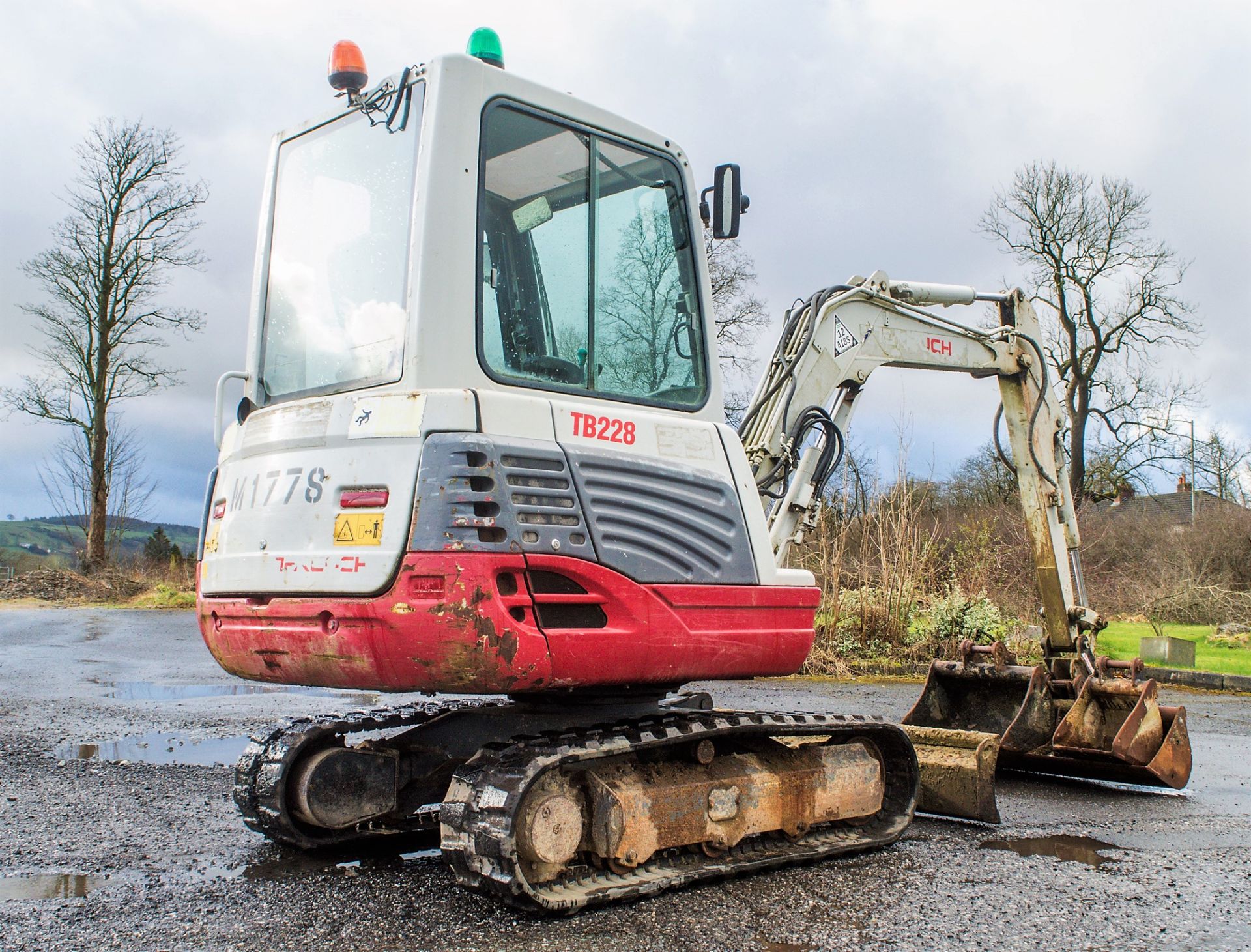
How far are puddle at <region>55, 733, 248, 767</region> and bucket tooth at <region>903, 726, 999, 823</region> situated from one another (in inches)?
164

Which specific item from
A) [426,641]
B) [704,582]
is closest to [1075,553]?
[704,582]

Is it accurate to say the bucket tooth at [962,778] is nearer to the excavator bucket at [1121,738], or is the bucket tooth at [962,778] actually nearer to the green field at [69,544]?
the excavator bucket at [1121,738]

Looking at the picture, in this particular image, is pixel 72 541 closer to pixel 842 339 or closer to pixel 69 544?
pixel 69 544

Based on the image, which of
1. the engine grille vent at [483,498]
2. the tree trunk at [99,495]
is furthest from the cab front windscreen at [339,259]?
the tree trunk at [99,495]

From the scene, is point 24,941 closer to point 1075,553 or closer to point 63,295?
point 1075,553

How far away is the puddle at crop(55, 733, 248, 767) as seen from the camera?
674 centimetres

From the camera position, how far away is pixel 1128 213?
32781 millimetres

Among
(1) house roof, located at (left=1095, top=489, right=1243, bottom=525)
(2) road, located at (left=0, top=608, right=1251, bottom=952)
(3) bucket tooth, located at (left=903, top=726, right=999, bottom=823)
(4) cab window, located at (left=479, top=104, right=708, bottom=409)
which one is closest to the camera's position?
(2) road, located at (left=0, top=608, right=1251, bottom=952)

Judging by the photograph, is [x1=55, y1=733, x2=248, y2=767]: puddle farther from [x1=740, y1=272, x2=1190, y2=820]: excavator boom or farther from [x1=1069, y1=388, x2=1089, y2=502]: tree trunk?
[x1=1069, y1=388, x2=1089, y2=502]: tree trunk

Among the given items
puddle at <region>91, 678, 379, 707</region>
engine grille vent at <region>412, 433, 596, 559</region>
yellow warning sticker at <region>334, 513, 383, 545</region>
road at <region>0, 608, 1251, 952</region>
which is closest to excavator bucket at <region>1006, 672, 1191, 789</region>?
road at <region>0, 608, 1251, 952</region>

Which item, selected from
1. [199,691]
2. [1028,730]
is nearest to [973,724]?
[1028,730]

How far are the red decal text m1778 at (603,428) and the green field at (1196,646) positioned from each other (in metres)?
9.79

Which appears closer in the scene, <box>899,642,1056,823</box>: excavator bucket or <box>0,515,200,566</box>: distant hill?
<box>899,642,1056,823</box>: excavator bucket

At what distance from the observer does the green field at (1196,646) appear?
1453 cm
